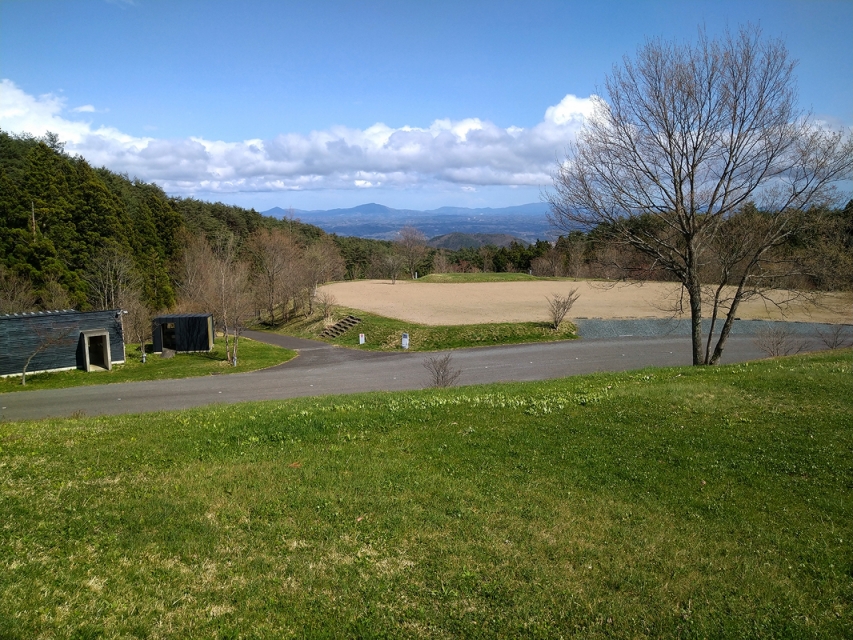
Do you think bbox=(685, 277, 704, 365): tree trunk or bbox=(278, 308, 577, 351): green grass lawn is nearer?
bbox=(685, 277, 704, 365): tree trunk

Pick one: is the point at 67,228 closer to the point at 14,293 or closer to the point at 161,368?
the point at 14,293

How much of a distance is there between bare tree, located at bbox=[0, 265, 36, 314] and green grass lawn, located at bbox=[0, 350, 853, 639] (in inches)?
1035

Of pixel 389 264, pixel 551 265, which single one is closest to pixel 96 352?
pixel 389 264

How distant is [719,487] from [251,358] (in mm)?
25036

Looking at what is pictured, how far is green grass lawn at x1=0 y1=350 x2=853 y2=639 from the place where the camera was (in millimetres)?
4492

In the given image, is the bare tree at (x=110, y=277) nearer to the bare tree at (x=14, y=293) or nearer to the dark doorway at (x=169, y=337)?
the bare tree at (x=14, y=293)

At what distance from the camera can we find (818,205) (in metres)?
14.8

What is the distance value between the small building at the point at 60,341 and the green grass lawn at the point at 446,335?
→ 39.0 ft

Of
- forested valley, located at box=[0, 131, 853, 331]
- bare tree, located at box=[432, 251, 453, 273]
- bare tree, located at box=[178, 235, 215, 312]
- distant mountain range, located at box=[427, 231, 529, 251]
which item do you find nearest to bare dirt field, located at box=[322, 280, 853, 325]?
forested valley, located at box=[0, 131, 853, 331]

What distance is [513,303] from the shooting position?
136 feet

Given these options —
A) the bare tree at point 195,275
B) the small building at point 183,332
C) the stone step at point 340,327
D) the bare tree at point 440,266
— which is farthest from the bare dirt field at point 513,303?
the bare tree at point 440,266

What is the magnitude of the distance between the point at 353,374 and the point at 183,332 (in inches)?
534

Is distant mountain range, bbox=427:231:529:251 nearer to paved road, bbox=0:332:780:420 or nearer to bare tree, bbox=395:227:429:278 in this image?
bare tree, bbox=395:227:429:278

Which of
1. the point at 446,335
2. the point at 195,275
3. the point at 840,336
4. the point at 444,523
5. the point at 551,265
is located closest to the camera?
the point at 444,523
